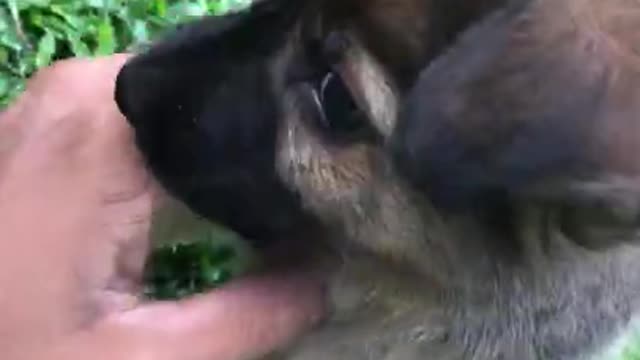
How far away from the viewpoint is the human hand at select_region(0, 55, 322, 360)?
269 cm

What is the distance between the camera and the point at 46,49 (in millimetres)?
4062

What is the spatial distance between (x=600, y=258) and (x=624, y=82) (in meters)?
0.52

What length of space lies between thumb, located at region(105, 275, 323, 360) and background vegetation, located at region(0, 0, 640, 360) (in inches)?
32.5

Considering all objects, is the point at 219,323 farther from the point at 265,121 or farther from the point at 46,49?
the point at 46,49

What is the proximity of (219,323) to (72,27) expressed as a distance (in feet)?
5.32

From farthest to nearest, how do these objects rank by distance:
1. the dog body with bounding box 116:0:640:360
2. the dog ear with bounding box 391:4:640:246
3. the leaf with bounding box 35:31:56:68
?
1. the leaf with bounding box 35:31:56:68
2. the dog body with bounding box 116:0:640:360
3. the dog ear with bounding box 391:4:640:246

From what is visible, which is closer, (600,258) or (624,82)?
(624,82)

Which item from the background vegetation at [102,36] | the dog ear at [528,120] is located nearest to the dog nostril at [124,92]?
the dog ear at [528,120]

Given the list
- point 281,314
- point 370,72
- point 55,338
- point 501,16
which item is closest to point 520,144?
point 501,16

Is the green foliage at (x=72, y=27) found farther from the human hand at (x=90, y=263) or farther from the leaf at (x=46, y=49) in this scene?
the human hand at (x=90, y=263)

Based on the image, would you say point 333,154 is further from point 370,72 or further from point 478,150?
point 478,150

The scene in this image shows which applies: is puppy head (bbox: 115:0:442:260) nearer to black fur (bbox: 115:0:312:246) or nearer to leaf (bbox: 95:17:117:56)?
black fur (bbox: 115:0:312:246)

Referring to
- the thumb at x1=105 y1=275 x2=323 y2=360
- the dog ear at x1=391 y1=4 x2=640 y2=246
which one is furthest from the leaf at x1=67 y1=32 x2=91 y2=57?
the dog ear at x1=391 y1=4 x2=640 y2=246

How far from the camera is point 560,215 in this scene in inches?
101
